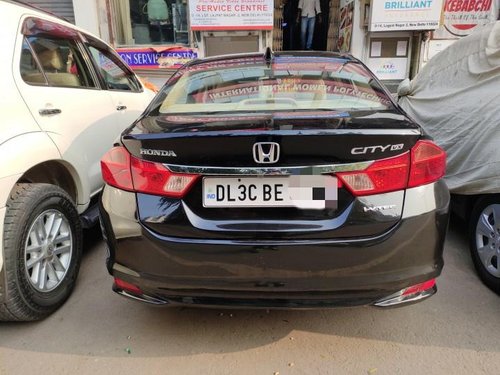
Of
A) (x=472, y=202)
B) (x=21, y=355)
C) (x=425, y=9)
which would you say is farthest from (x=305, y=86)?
(x=425, y=9)

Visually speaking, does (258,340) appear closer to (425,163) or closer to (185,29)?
(425,163)

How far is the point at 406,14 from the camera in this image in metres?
8.30

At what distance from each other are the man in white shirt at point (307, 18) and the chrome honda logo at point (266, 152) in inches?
357

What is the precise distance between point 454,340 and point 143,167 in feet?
6.12

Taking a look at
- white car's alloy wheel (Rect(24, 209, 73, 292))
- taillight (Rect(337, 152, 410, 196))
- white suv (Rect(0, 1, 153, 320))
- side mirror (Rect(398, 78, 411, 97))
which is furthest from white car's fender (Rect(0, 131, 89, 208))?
side mirror (Rect(398, 78, 411, 97))

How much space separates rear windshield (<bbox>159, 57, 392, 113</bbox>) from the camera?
7.79ft

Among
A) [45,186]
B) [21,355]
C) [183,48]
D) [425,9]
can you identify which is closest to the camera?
[21,355]

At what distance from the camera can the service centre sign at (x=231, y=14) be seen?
8742 mm

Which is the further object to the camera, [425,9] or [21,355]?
[425,9]

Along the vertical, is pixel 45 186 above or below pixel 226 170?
below

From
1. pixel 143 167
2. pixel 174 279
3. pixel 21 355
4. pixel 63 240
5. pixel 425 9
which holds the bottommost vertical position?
pixel 21 355

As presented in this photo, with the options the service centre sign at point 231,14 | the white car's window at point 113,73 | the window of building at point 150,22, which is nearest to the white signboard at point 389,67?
the service centre sign at point 231,14

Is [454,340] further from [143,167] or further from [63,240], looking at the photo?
[63,240]

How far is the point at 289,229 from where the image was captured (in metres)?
1.87
